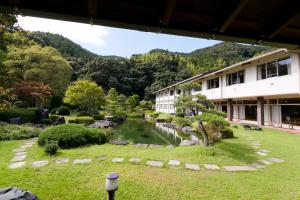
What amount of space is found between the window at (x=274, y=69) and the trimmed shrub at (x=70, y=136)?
12657 millimetres

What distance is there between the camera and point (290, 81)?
1327 cm

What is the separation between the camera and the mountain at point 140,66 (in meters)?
50.7

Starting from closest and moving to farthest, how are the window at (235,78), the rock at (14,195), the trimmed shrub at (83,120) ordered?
1. the rock at (14,195)
2. the window at (235,78)
3. the trimmed shrub at (83,120)

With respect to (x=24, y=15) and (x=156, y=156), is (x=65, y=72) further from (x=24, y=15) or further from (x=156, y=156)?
(x=24, y=15)

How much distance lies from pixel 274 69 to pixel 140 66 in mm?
48843

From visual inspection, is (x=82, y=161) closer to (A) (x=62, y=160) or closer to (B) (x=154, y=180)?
(A) (x=62, y=160)

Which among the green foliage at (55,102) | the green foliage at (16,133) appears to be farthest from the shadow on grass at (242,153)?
the green foliage at (55,102)

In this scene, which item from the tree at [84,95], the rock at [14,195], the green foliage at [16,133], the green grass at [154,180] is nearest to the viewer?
the rock at [14,195]

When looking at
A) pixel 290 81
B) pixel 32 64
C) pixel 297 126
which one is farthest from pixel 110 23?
pixel 32 64

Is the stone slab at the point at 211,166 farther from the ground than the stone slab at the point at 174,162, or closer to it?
closer to it

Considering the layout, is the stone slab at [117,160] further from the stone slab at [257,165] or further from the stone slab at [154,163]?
the stone slab at [257,165]

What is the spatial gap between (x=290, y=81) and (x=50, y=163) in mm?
14302

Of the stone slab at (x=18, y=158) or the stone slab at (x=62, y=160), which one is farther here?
the stone slab at (x=18, y=158)

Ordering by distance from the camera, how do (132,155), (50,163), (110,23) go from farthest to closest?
(132,155), (50,163), (110,23)
